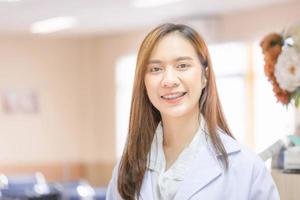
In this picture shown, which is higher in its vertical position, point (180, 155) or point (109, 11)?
point (109, 11)

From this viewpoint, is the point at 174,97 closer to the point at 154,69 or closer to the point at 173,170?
the point at 154,69

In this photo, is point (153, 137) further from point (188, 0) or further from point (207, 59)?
point (188, 0)

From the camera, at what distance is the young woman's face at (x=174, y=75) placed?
1.55 metres

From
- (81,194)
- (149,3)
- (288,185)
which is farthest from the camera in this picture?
(149,3)

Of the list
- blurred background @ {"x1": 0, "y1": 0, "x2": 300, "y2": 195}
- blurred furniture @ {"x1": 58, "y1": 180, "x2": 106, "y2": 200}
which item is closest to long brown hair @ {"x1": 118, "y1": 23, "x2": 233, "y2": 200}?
blurred furniture @ {"x1": 58, "y1": 180, "x2": 106, "y2": 200}

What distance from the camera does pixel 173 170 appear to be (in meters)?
1.61

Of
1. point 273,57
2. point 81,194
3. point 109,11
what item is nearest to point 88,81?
point 109,11

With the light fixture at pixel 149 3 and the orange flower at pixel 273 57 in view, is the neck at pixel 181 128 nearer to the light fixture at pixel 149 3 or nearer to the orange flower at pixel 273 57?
the orange flower at pixel 273 57

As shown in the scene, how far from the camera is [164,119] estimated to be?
1.66 metres

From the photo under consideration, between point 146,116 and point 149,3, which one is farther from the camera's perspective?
point 149,3

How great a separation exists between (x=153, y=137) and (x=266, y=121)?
6.17 m

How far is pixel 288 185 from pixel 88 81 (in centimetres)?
951

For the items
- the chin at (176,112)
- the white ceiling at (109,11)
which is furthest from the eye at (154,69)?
the white ceiling at (109,11)

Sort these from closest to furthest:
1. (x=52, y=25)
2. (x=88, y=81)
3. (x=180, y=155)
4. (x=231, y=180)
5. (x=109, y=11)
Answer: (x=231, y=180) → (x=180, y=155) → (x=109, y=11) → (x=52, y=25) → (x=88, y=81)
